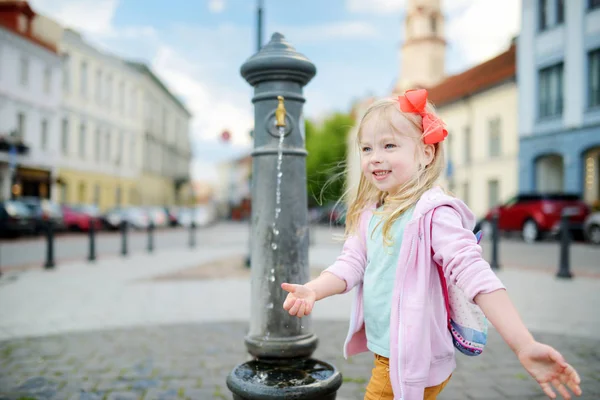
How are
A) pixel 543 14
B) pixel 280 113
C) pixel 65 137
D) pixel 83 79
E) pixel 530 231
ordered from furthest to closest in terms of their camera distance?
pixel 83 79 < pixel 65 137 < pixel 543 14 < pixel 530 231 < pixel 280 113

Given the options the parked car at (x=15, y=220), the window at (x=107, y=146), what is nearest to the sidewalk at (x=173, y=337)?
the parked car at (x=15, y=220)

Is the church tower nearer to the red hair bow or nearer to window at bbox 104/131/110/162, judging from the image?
window at bbox 104/131/110/162

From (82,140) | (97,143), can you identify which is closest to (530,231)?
(82,140)

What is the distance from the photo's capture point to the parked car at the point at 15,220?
17.9m

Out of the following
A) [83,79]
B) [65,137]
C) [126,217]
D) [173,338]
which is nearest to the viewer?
[173,338]

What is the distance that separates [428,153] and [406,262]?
1.35ft

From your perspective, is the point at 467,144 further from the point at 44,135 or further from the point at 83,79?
the point at 83,79

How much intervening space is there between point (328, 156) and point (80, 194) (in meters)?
23.3

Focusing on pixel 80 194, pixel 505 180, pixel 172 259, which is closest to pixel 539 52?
pixel 505 180

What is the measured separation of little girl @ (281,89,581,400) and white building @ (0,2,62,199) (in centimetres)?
2482

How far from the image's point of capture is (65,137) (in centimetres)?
3164

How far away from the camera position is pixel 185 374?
3.41 m

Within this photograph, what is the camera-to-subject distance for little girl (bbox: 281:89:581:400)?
1609mm

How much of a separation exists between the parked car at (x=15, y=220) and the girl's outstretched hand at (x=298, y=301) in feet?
62.6
